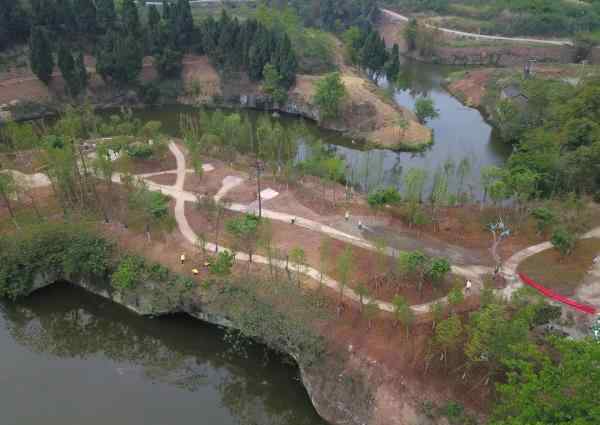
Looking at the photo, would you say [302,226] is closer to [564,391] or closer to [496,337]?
[496,337]

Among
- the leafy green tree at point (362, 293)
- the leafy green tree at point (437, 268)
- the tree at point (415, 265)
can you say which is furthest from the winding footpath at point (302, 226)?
the tree at point (415, 265)

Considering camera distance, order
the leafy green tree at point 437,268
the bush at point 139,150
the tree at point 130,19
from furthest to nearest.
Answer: the tree at point 130,19 < the bush at point 139,150 < the leafy green tree at point 437,268

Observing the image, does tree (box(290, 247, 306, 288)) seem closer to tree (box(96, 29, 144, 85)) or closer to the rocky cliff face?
the rocky cliff face

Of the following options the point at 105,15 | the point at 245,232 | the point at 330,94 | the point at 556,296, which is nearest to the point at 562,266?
the point at 556,296

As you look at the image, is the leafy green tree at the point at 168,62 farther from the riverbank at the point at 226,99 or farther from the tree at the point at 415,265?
the tree at the point at 415,265

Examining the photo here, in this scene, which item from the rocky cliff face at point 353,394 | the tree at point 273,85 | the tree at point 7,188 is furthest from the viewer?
the tree at point 273,85

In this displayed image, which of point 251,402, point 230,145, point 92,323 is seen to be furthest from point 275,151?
point 251,402

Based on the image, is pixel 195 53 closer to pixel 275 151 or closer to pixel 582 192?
pixel 275 151
